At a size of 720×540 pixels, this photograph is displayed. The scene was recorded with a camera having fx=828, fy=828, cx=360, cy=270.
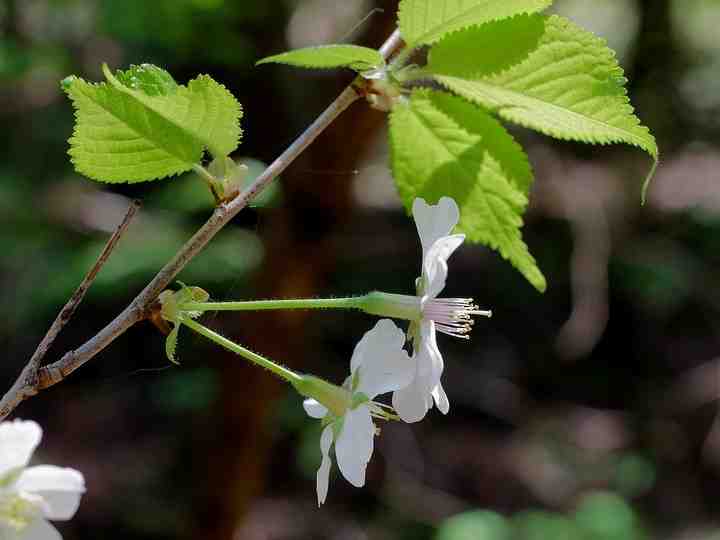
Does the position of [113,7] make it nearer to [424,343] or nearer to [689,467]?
[424,343]

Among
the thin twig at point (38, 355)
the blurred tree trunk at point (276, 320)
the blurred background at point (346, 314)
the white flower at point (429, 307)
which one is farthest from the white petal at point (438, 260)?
the blurred tree trunk at point (276, 320)

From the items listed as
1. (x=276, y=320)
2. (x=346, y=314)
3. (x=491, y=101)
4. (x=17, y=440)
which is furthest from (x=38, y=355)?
(x=346, y=314)

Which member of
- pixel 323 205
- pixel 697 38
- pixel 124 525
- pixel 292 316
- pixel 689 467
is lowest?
pixel 689 467

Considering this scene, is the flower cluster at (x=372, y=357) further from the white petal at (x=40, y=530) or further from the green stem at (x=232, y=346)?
the white petal at (x=40, y=530)

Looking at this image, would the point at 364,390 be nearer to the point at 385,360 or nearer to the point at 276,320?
the point at 385,360

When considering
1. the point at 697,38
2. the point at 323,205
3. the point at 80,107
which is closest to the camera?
the point at 80,107

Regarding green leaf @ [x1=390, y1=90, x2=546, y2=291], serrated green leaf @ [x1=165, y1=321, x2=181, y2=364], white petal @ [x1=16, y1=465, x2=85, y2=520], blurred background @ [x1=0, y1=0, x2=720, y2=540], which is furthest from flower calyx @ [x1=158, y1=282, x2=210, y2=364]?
blurred background @ [x1=0, y1=0, x2=720, y2=540]

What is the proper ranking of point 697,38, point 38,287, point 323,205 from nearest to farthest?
1. point 323,205
2. point 38,287
3. point 697,38

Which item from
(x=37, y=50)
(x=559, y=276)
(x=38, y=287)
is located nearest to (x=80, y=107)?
(x=37, y=50)
